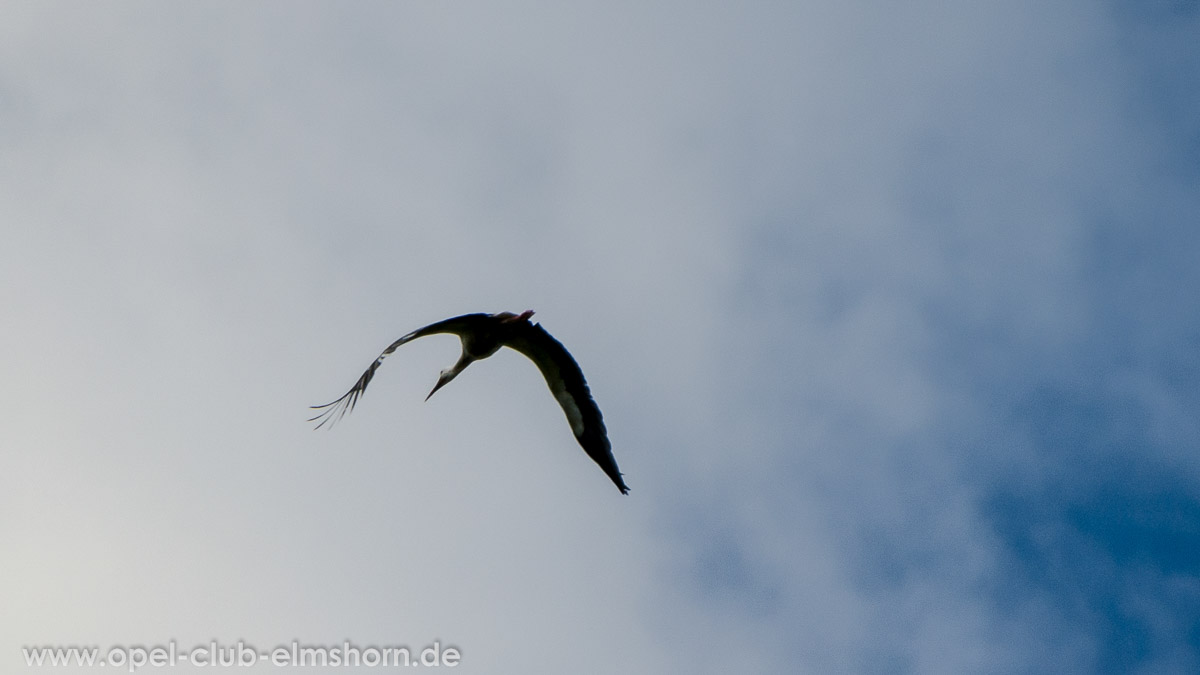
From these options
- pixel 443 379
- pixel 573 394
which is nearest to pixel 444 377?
pixel 443 379

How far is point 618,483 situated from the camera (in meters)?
15.1

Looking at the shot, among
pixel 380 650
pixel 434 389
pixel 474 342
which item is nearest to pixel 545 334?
pixel 474 342

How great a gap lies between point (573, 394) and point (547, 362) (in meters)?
0.64

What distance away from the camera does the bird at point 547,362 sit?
47.7ft

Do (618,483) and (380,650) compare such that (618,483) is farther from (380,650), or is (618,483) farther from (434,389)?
(380,650)

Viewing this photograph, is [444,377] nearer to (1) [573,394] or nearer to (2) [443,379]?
(2) [443,379]

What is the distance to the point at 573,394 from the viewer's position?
50.6ft

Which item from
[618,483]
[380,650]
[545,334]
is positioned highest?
[545,334]

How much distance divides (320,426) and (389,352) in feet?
4.46

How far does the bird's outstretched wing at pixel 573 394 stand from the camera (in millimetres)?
14992

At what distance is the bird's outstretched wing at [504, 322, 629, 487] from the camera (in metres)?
15.0

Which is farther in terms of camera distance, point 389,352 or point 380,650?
point 380,650

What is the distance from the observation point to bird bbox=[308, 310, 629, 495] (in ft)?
47.7

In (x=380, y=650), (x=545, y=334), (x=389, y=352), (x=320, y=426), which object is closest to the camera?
(x=320, y=426)
